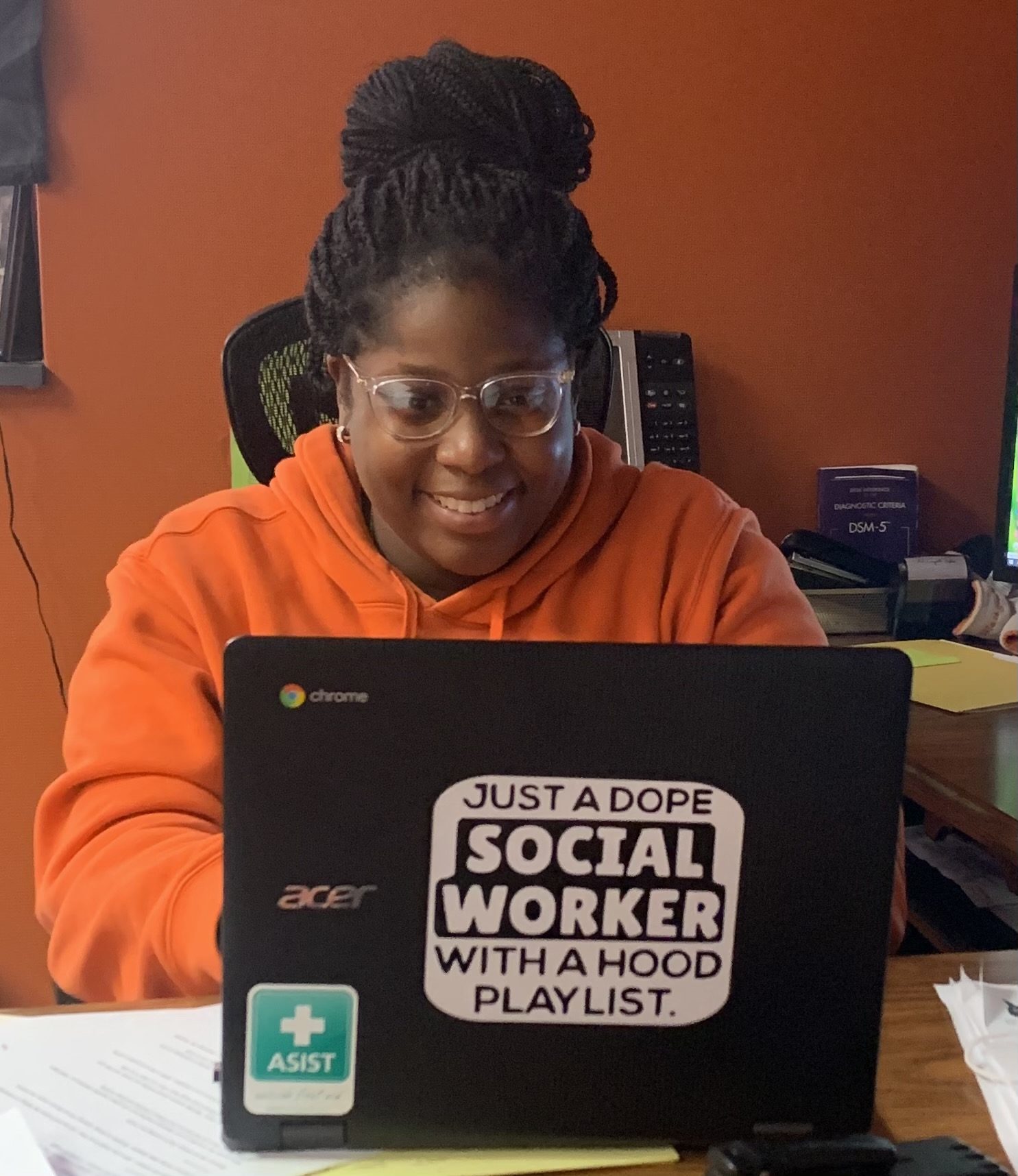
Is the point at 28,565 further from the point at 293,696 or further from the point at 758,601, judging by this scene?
the point at 293,696

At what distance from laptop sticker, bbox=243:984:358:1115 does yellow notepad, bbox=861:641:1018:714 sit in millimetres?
954

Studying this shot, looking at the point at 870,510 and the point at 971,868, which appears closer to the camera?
the point at 971,868

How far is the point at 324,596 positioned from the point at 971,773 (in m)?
0.66

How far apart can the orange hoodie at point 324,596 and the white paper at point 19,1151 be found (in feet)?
0.90

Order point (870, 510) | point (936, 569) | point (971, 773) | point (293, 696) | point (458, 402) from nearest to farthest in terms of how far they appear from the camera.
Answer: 1. point (293, 696)
2. point (458, 402)
3. point (971, 773)
4. point (936, 569)
5. point (870, 510)

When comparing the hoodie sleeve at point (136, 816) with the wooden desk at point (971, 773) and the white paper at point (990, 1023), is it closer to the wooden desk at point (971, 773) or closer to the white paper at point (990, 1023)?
the white paper at point (990, 1023)

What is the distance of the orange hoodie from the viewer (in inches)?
34.5

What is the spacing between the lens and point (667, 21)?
6.39ft

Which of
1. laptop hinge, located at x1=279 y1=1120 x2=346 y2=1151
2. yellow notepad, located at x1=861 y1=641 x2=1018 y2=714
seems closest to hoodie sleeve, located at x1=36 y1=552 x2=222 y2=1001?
laptop hinge, located at x1=279 y1=1120 x2=346 y2=1151

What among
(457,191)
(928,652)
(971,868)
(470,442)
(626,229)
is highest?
(626,229)

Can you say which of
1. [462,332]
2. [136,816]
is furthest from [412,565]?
[136,816]

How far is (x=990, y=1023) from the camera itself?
2.27ft

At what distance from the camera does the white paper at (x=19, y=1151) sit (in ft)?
1.76

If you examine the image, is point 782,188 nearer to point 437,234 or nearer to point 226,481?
point 226,481
